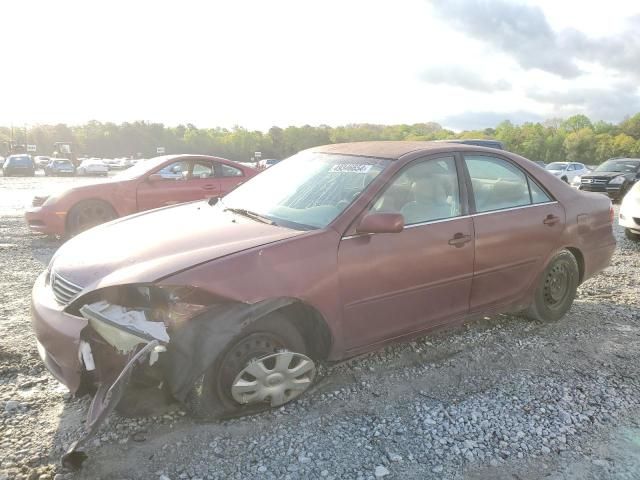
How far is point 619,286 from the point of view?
18.9ft

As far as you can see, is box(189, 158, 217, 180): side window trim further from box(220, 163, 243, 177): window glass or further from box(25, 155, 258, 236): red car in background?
box(220, 163, 243, 177): window glass

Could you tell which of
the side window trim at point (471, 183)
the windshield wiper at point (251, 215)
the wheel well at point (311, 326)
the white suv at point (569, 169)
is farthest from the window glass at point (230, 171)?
the white suv at point (569, 169)

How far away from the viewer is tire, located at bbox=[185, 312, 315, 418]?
2719 mm

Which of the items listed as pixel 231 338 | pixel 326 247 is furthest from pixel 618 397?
pixel 231 338

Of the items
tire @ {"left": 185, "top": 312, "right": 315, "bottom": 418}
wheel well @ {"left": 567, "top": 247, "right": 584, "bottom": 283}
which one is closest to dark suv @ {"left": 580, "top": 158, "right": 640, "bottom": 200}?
wheel well @ {"left": 567, "top": 247, "right": 584, "bottom": 283}

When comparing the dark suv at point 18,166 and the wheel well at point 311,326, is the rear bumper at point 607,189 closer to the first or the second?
the wheel well at point 311,326

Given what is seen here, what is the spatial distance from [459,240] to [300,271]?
1286mm

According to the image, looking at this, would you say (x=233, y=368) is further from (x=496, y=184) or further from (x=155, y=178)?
(x=155, y=178)

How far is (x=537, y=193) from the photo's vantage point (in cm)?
429

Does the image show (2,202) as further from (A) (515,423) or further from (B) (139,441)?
(A) (515,423)

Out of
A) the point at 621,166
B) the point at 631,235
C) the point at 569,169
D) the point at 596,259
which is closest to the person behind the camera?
the point at 596,259

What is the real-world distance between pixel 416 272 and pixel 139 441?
6.18 feet

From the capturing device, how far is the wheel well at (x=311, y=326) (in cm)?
299

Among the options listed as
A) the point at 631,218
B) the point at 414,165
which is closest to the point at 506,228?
the point at 414,165
